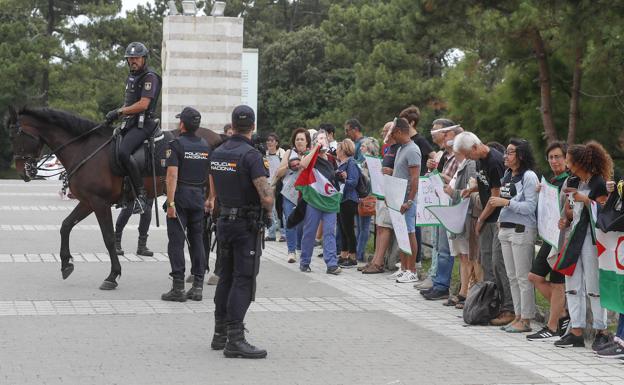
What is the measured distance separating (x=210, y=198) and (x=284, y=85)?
182ft

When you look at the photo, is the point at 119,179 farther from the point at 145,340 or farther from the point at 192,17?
the point at 192,17

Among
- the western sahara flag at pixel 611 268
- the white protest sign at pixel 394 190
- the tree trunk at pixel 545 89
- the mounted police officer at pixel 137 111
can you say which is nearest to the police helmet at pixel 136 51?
the mounted police officer at pixel 137 111

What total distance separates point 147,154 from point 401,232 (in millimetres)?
3269

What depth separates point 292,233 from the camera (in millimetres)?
15562

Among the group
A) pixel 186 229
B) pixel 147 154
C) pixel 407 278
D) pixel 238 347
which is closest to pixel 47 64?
pixel 147 154

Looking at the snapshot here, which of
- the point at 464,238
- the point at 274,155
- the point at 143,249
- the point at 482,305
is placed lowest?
the point at 143,249

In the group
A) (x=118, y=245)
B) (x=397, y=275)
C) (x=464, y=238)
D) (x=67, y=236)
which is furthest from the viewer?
(x=118, y=245)

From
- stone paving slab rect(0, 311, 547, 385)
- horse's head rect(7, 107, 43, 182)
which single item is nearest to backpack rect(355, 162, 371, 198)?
stone paving slab rect(0, 311, 547, 385)

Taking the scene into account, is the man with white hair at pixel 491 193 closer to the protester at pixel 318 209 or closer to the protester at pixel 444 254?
the protester at pixel 444 254

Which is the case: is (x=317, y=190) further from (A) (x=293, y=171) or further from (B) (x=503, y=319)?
(B) (x=503, y=319)

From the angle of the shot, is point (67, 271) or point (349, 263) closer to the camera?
point (67, 271)

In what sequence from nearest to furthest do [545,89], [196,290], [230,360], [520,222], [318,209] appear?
[230,360]
[520,222]
[196,290]
[318,209]
[545,89]

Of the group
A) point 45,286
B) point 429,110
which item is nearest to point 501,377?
point 45,286

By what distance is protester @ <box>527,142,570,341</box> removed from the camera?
959 centimetres
